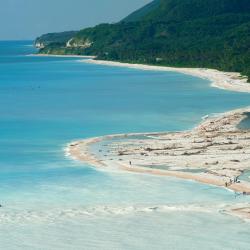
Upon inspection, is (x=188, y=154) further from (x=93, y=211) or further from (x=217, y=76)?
(x=217, y=76)

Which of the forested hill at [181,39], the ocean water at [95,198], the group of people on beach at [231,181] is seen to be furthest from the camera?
the forested hill at [181,39]

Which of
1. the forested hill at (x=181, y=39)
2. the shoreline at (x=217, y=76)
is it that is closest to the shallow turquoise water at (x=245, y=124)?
the shoreline at (x=217, y=76)

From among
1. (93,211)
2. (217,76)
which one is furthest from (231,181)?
(217,76)

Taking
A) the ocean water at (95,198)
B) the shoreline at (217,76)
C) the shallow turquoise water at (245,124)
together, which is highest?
the shallow turquoise water at (245,124)

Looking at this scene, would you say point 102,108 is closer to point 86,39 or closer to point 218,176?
point 218,176

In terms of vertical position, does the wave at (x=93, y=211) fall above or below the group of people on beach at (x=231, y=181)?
below

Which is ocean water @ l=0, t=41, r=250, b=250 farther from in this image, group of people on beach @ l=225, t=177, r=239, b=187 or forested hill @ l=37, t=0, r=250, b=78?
forested hill @ l=37, t=0, r=250, b=78

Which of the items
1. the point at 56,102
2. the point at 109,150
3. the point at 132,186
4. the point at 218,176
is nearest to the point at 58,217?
the point at 132,186

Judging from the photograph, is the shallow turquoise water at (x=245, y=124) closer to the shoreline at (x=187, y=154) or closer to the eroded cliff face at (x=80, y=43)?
the shoreline at (x=187, y=154)

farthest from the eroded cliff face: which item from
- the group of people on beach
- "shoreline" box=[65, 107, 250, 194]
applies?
the group of people on beach
